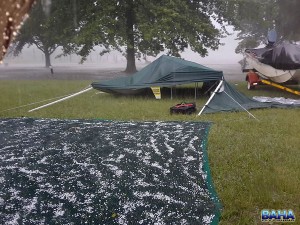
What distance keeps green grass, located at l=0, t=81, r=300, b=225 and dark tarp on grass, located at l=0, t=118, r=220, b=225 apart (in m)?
0.27

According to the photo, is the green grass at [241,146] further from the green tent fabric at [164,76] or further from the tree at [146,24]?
the tree at [146,24]

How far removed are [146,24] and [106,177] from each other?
16213mm

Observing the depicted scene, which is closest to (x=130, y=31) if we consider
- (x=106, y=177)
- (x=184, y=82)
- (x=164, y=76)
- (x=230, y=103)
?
(x=164, y=76)

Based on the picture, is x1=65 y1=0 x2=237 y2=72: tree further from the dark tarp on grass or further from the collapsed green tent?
the dark tarp on grass

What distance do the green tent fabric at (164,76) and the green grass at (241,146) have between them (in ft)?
1.80

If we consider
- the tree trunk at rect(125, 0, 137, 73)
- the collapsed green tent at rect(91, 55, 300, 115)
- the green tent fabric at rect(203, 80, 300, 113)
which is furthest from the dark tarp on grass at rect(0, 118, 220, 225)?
the tree trunk at rect(125, 0, 137, 73)

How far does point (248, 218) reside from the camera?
134 inches

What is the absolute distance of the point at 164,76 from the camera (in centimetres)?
1105

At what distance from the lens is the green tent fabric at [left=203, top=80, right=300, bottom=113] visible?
9023 mm


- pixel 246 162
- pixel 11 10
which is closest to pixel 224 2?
pixel 246 162

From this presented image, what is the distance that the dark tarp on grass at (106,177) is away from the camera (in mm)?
3383

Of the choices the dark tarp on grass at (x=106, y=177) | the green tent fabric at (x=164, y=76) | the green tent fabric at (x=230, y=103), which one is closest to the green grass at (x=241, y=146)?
the dark tarp on grass at (x=106, y=177)

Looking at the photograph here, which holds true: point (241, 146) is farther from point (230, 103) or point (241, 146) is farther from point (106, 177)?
point (230, 103)

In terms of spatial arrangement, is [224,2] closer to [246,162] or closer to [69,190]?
[246,162]
